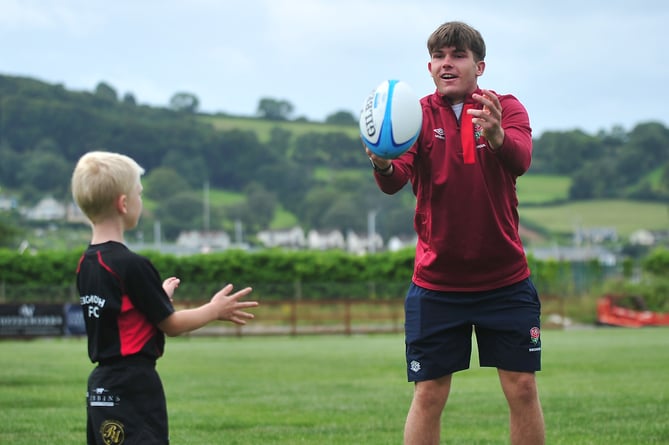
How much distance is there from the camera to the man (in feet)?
17.8

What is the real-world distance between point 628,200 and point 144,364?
5767 inches

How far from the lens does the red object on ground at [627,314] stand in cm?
4759

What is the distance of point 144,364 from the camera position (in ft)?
15.3

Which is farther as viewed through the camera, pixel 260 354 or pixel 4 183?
pixel 4 183

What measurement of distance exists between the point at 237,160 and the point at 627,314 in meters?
113

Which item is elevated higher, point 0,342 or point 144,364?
point 144,364

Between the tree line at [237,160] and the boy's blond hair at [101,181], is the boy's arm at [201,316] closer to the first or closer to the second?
the boy's blond hair at [101,181]

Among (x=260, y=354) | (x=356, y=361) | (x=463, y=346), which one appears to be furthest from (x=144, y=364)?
(x=260, y=354)

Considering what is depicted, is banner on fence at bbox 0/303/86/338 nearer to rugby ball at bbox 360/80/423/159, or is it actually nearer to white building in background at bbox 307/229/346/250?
rugby ball at bbox 360/80/423/159

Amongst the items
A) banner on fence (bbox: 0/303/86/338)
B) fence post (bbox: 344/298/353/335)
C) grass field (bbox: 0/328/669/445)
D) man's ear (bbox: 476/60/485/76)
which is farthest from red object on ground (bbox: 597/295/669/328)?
man's ear (bbox: 476/60/485/76)

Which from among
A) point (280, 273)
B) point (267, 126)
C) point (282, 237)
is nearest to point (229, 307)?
point (280, 273)

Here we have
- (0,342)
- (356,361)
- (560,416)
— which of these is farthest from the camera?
(0,342)

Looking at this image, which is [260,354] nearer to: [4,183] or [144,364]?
[144,364]

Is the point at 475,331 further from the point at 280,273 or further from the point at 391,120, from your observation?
the point at 280,273
